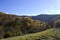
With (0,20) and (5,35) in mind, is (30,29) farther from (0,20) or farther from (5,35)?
(5,35)

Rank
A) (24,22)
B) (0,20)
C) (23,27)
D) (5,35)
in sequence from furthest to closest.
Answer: (24,22) → (23,27) → (0,20) → (5,35)

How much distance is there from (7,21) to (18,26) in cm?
346

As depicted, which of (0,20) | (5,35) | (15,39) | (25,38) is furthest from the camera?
(0,20)

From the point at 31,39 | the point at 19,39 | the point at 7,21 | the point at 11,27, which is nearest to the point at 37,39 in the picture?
the point at 31,39

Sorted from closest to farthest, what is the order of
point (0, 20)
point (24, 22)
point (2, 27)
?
point (2, 27) → point (0, 20) → point (24, 22)

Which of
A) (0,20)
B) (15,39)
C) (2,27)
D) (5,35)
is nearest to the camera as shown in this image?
(15,39)

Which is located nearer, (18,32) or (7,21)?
(18,32)

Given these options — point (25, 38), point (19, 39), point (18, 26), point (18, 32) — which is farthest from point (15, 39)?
point (18, 26)

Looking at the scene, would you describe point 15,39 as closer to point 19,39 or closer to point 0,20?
point 19,39

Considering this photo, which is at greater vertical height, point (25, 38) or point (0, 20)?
point (0, 20)

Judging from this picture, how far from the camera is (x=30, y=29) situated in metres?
Answer: 46.5

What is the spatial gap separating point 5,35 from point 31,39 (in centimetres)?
670

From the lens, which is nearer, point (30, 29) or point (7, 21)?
point (7, 21)

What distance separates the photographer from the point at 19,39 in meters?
29.0
